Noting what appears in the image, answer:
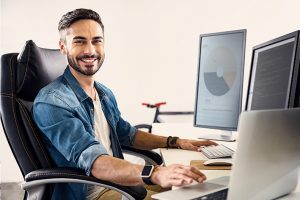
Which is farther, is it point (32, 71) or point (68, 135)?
point (32, 71)

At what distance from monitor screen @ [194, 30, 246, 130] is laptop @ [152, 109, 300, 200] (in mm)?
891

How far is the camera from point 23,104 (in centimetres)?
138

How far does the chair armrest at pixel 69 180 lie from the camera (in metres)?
1.19

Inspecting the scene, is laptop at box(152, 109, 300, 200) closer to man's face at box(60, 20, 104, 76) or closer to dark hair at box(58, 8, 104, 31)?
man's face at box(60, 20, 104, 76)

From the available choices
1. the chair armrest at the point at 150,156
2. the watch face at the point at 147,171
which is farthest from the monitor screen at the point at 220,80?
the watch face at the point at 147,171

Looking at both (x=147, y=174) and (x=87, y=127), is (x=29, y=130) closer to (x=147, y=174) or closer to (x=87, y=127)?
(x=87, y=127)

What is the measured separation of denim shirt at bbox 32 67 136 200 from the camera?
1.26 m

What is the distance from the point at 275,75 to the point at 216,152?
413 mm

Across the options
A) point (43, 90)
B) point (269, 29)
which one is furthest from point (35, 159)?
point (269, 29)

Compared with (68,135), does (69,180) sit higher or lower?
lower

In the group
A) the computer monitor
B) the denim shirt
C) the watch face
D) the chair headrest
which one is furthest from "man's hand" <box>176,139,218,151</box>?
the chair headrest

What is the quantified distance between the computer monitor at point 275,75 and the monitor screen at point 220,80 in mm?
156

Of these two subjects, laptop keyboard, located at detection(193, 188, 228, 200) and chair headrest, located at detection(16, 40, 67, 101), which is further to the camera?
chair headrest, located at detection(16, 40, 67, 101)

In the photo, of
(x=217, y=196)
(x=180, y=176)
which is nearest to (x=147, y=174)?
(x=180, y=176)
